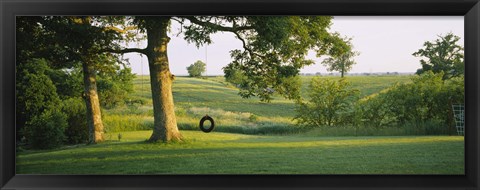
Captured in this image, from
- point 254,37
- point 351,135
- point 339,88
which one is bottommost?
point 351,135

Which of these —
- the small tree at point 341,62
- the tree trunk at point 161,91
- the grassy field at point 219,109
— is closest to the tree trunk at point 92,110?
the grassy field at point 219,109

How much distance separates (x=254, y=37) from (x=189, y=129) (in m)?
1.46

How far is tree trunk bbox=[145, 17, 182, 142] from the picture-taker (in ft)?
23.2

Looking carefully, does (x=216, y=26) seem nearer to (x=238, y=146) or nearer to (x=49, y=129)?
(x=238, y=146)

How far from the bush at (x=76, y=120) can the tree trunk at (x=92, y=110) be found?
0.22 ft

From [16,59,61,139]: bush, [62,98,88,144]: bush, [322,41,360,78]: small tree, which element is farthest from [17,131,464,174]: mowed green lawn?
[322,41,360,78]: small tree

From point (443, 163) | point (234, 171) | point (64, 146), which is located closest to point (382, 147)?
point (443, 163)

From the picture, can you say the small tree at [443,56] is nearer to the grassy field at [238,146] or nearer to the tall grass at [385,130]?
the grassy field at [238,146]

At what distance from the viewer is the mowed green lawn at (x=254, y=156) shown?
21.6ft
